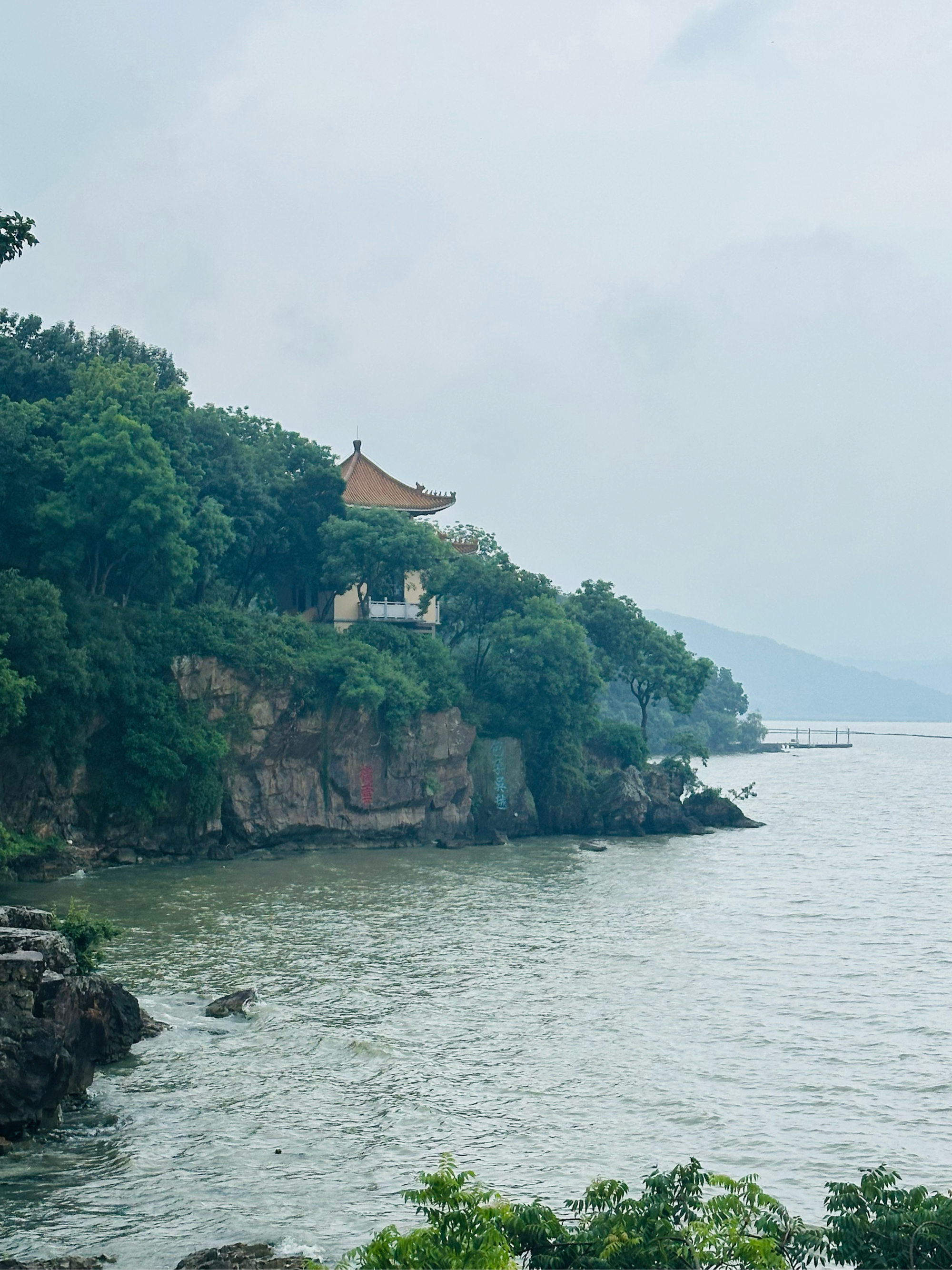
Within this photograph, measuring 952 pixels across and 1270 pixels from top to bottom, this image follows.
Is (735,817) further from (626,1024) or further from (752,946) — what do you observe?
(626,1024)

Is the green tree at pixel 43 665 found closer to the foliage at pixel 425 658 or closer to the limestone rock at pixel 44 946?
the foliage at pixel 425 658

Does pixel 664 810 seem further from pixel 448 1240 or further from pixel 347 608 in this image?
pixel 448 1240

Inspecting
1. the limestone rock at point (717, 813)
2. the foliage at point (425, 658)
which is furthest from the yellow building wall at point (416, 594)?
the limestone rock at point (717, 813)

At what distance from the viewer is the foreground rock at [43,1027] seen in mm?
15156

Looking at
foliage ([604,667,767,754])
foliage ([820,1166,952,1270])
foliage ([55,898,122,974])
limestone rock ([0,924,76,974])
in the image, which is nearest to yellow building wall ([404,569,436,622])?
foliage ([55,898,122,974])

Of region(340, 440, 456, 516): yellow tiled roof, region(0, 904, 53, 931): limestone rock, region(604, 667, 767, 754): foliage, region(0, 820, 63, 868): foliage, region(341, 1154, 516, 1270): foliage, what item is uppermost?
region(340, 440, 456, 516): yellow tiled roof

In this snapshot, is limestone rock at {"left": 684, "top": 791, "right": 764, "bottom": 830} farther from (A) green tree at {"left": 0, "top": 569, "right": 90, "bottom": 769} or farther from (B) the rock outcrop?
(A) green tree at {"left": 0, "top": 569, "right": 90, "bottom": 769}

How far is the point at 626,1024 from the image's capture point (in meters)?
21.3

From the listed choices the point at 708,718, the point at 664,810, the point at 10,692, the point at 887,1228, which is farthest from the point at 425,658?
the point at 708,718

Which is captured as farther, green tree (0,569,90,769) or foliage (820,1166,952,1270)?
green tree (0,569,90,769)

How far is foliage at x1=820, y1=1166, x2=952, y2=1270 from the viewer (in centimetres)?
962

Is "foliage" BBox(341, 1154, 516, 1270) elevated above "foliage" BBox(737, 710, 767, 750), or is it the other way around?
"foliage" BBox(737, 710, 767, 750)

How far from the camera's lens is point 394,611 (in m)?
50.5

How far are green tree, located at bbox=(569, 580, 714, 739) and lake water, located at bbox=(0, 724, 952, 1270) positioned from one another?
58.3ft
